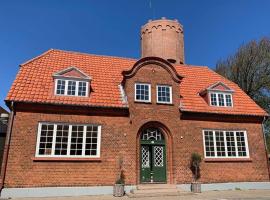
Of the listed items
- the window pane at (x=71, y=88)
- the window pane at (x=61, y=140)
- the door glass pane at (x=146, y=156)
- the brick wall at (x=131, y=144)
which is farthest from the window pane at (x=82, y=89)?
the door glass pane at (x=146, y=156)

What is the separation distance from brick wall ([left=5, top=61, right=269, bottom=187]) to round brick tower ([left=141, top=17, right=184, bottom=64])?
369 inches

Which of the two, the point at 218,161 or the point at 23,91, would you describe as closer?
the point at 23,91

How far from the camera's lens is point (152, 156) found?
17.2 m

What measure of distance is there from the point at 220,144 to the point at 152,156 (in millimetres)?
5075

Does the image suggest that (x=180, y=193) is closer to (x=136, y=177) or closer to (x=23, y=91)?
(x=136, y=177)

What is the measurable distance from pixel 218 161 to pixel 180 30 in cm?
1651

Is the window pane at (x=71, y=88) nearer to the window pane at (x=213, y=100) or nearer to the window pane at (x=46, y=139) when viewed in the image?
the window pane at (x=46, y=139)

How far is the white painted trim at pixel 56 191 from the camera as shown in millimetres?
13820

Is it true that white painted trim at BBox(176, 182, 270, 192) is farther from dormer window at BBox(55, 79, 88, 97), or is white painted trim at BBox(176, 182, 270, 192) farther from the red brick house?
dormer window at BBox(55, 79, 88, 97)

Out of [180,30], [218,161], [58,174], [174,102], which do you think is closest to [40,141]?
[58,174]

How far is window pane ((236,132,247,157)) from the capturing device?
1866 centimetres

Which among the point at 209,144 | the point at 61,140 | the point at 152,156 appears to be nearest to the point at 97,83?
the point at 61,140

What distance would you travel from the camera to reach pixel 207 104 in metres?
19.4

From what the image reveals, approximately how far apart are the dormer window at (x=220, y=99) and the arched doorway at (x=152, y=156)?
504 centimetres
